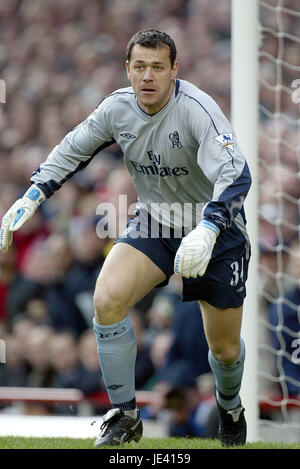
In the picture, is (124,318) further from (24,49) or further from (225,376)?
(24,49)

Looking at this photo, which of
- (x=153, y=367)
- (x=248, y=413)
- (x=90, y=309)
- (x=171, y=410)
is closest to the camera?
(x=248, y=413)

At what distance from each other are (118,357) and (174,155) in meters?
0.93

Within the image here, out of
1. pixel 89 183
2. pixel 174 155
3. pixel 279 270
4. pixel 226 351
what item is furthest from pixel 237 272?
pixel 89 183

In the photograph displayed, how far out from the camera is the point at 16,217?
4.14m

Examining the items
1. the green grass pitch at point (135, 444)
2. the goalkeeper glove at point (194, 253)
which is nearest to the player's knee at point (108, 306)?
the goalkeeper glove at point (194, 253)

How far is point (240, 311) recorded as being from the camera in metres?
4.20

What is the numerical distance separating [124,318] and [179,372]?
2120mm

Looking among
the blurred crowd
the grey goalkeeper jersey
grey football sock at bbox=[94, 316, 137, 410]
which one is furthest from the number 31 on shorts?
the blurred crowd

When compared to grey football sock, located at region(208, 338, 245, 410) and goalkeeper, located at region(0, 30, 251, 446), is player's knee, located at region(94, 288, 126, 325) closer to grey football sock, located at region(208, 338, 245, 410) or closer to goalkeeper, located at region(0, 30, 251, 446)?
goalkeeper, located at region(0, 30, 251, 446)

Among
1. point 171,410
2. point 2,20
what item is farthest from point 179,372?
point 2,20

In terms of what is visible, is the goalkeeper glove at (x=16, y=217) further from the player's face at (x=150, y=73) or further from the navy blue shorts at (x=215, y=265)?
the player's face at (x=150, y=73)

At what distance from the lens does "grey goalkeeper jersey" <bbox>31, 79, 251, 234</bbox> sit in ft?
12.5

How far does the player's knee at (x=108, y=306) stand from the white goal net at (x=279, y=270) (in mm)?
1882

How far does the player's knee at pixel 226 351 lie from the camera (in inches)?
167
